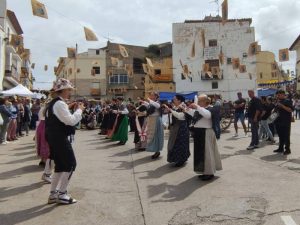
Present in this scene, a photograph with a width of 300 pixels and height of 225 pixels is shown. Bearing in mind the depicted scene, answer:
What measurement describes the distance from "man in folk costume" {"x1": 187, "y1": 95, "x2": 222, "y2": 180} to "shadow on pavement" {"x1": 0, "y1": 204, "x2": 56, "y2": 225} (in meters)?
2.89

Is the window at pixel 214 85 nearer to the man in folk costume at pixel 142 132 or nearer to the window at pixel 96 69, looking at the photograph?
the window at pixel 96 69

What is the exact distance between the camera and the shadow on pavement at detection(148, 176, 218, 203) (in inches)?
251

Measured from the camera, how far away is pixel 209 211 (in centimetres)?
553

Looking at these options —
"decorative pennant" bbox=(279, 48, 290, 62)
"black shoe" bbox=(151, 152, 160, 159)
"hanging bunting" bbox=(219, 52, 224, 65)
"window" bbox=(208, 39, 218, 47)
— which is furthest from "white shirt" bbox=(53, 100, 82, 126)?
"window" bbox=(208, 39, 218, 47)

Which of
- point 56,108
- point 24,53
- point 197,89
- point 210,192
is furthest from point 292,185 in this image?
point 197,89

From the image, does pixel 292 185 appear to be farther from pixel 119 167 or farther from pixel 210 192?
pixel 119 167

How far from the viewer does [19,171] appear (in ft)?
29.3

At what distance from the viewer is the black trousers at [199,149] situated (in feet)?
24.9

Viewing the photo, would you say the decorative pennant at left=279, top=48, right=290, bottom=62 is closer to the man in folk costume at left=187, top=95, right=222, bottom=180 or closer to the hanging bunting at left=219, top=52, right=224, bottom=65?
the hanging bunting at left=219, top=52, right=224, bottom=65

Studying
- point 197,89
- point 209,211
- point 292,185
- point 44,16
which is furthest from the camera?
point 197,89

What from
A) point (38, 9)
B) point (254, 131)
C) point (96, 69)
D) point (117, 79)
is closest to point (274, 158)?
point (254, 131)

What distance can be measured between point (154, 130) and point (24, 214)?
17.4 ft

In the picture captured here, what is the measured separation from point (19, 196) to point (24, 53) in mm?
37292

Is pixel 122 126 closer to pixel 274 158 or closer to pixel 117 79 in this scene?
pixel 274 158
